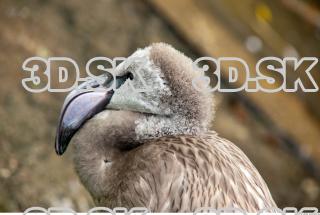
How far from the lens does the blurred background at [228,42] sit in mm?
3160

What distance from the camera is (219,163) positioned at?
1725mm

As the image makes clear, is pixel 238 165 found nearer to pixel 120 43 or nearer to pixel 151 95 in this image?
pixel 151 95

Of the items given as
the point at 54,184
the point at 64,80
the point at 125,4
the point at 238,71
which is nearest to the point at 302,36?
the point at 238,71

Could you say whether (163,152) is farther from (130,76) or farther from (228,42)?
(228,42)

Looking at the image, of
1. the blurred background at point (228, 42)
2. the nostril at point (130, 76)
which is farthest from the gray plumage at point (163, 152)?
the blurred background at point (228, 42)

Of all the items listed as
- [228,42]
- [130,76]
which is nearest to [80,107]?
[130,76]

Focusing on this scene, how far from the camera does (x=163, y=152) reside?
1.72 meters

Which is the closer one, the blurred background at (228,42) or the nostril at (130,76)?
the nostril at (130,76)

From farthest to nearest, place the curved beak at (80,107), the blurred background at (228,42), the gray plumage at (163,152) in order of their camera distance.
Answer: the blurred background at (228,42) → the curved beak at (80,107) → the gray plumage at (163,152)

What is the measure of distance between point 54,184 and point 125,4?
106cm

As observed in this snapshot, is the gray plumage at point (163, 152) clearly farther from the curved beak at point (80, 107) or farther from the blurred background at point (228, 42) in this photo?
the blurred background at point (228, 42)

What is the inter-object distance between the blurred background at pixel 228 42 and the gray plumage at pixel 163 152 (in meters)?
1.17

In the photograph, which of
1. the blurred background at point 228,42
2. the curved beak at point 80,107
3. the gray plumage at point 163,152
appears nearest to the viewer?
the gray plumage at point 163,152

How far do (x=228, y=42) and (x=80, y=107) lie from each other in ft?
5.57
